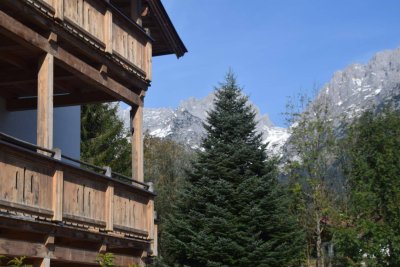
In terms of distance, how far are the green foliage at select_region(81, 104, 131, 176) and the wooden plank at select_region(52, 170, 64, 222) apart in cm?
2816

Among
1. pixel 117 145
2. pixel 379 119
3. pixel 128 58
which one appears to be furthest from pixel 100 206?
pixel 117 145

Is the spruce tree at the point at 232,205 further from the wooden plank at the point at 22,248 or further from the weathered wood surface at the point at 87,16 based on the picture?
the wooden plank at the point at 22,248

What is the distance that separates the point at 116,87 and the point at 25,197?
16.0 ft

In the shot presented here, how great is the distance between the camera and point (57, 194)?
38.1ft

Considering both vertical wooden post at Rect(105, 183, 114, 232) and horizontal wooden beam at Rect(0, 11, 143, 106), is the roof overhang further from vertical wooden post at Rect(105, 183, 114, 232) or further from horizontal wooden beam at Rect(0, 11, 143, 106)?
vertical wooden post at Rect(105, 183, 114, 232)

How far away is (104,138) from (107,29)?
26.9 meters

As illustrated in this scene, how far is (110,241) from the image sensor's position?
45.7 feet

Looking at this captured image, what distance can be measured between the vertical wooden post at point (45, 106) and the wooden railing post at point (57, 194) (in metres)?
0.38

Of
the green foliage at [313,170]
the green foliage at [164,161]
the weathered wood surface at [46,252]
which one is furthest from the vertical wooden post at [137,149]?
the green foliage at [164,161]

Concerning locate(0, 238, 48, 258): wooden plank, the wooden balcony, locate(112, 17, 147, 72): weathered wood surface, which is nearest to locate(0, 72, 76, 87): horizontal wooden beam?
locate(112, 17, 147, 72): weathered wood surface

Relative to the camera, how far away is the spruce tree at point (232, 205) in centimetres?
2602

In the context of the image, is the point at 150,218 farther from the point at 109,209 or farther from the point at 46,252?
the point at 46,252

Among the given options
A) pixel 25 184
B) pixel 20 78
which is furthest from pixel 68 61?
pixel 25 184

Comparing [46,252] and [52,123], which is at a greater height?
[52,123]
